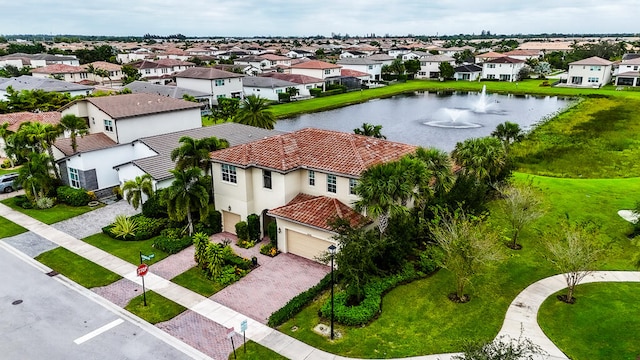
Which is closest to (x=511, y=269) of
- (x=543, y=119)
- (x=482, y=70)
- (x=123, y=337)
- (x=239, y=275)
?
(x=239, y=275)

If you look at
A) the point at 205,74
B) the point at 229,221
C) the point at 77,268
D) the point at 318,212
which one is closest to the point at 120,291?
the point at 77,268

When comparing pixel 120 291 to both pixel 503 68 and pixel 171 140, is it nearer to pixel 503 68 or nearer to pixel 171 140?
pixel 171 140

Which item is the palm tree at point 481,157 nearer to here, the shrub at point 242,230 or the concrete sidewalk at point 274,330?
the concrete sidewalk at point 274,330

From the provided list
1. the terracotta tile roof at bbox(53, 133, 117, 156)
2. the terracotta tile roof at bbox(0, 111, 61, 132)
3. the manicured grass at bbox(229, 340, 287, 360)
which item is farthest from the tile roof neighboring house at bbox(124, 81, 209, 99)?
the manicured grass at bbox(229, 340, 287, 360)

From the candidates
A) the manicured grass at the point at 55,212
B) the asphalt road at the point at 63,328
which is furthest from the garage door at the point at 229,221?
the manicured grass at the point at 55,212

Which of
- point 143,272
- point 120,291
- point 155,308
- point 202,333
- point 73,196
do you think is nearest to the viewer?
point 202,333

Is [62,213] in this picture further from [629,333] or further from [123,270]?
[629,333]
